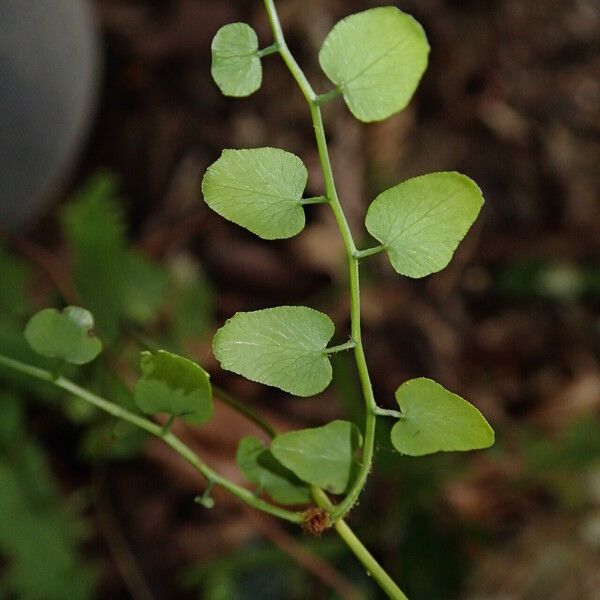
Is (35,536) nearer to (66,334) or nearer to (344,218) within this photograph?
(66,334)

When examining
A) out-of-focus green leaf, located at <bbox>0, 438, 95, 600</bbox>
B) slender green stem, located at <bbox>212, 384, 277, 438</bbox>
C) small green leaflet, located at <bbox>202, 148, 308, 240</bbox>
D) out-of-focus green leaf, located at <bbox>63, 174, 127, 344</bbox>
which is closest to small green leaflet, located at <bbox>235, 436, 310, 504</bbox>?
slender green stem, located at <bbox>212, 384, 277, 438</bbox>

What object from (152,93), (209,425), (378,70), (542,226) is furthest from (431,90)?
(378,70)

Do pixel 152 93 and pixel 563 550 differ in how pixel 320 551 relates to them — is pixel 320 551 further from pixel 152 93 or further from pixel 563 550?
pixel 152 93

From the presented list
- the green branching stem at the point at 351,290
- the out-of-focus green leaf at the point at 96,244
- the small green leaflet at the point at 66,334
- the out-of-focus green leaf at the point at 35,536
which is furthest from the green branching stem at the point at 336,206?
the out-of-focus green leaf at the point at 35,536

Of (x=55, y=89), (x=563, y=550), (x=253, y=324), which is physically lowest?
(x=563, y=550)

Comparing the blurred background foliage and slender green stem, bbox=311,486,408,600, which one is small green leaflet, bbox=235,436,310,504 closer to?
slender green stem, bbox=311,486,408,600

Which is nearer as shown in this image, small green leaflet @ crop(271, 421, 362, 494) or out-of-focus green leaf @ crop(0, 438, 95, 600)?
small green leaflet @ crop(271, 421, 362, 494)
